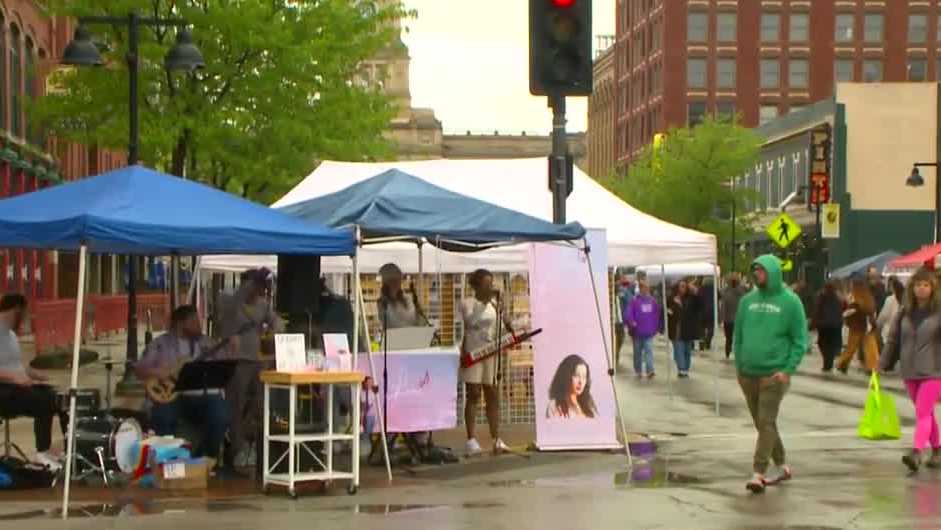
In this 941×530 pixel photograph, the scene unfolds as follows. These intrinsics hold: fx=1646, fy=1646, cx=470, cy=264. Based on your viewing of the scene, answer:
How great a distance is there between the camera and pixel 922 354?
14.2 metres

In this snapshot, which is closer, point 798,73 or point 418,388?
point 418,388

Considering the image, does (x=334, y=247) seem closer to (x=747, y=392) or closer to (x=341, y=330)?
(x=341, y=330)

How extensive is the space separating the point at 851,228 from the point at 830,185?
2.68m

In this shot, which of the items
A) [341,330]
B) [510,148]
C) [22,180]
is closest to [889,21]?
[510,148]

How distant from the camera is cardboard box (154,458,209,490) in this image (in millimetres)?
13406

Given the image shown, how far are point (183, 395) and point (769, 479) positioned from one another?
4.99m

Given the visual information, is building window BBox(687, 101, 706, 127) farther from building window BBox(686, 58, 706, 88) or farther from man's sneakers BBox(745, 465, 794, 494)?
man's sneakers BBox(745, 465, 794, 494)

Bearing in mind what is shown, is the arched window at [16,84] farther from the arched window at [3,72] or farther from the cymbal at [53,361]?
the cymbal at [53,361]

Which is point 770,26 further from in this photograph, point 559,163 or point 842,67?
point 559,163

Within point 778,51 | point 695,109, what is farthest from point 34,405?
point 778,51

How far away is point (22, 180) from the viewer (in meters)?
42.3

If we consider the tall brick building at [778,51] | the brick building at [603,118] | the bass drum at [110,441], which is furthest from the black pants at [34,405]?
the brick building at [603,118]

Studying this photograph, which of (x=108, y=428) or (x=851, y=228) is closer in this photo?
(x=108, y=428)

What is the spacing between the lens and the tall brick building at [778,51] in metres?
110
